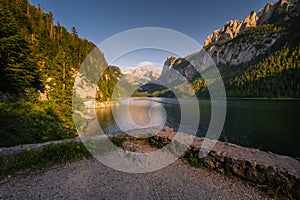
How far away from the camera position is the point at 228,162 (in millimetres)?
4844

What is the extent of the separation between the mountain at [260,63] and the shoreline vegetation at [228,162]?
203 inches

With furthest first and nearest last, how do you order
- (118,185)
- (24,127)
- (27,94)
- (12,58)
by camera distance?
(27,94) → (12,58) → (24,127) → (118,185)

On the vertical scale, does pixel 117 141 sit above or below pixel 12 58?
below

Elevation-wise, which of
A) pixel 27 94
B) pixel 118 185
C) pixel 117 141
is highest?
pixel 27 94

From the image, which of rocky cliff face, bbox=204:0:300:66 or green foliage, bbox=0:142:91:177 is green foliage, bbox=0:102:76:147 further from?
rocky cliff face, bbox=204:0:300:66

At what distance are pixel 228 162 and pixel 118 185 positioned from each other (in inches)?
158

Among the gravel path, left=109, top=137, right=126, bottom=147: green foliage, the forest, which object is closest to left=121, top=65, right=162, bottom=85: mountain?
left=109, top=137, right=126, bottom=147: green foliage

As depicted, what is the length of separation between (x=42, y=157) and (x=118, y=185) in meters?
3.75

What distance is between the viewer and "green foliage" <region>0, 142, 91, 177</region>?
478 centimetres

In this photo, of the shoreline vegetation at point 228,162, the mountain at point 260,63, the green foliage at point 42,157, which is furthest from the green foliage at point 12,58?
the mountain at point 260,63

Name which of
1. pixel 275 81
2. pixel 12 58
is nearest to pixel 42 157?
pixel 12 58

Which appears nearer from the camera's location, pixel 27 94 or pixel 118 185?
pixel 118 185

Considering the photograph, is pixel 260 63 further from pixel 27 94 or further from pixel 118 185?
pixel 27 94

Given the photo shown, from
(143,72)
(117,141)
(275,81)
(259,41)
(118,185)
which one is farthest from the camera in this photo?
(259,41)
